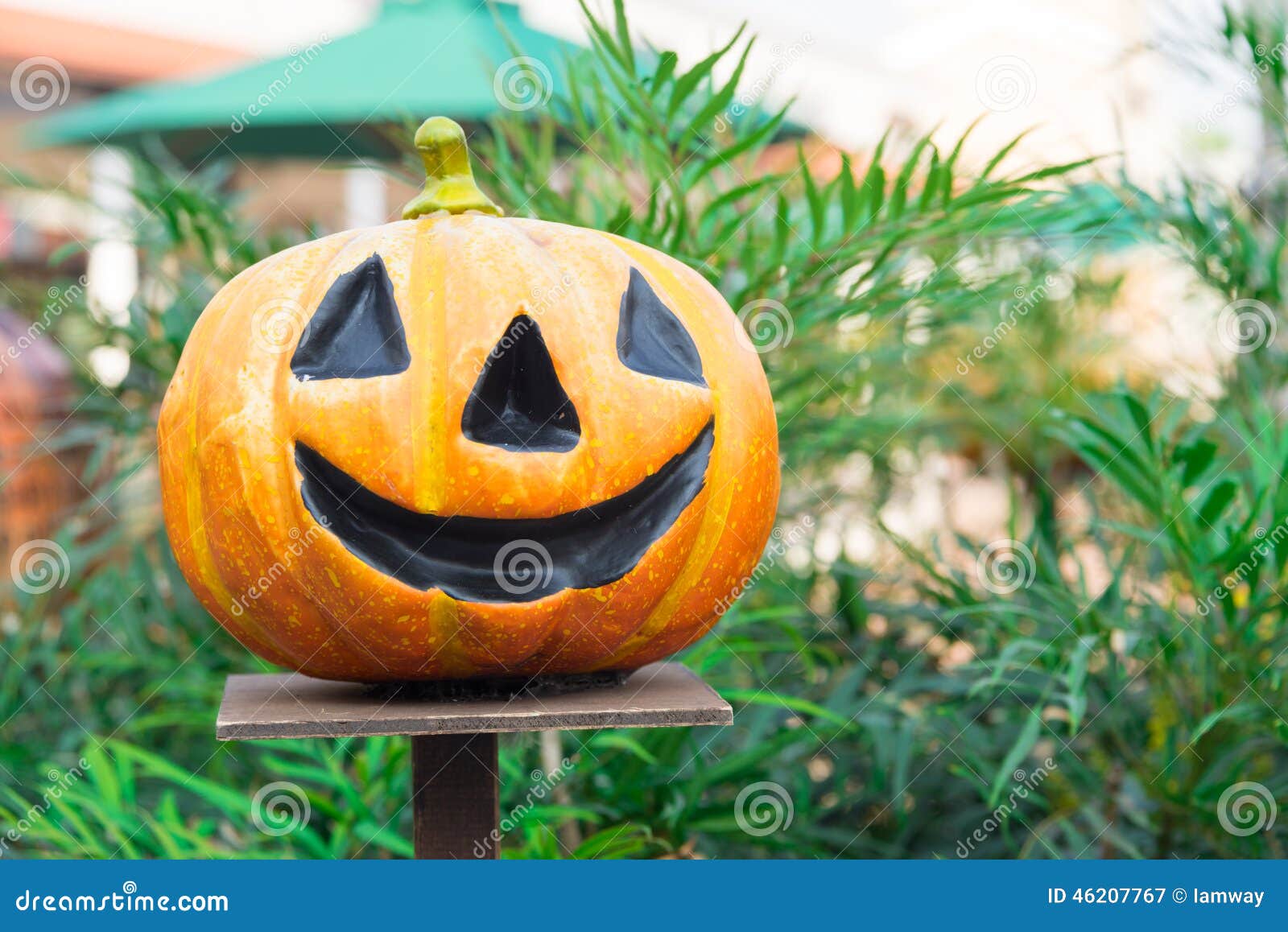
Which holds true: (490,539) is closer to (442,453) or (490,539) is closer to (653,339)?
(442,453)

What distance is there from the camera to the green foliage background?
1.80m

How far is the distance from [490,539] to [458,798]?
0.31 m

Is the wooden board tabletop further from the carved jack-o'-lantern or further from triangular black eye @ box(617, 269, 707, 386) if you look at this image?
triangular black eye @ box(617, 269, 707, 386)

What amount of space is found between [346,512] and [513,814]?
28.8 inches

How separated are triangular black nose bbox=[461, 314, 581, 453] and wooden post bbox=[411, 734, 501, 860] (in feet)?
1.11

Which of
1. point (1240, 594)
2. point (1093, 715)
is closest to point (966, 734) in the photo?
point (1093, 715)

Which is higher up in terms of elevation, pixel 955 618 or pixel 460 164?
pixel 460 164

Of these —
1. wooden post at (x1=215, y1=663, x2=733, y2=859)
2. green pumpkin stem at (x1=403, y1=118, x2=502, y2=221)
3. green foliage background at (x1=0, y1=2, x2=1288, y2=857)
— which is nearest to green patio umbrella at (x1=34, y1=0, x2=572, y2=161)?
green foliage background at (x1=0, y1=2, x2=1288, y2=857)

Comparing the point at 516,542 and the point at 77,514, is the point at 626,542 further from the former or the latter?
the point at 77,514

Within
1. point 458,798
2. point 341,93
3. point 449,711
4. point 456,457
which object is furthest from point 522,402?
point 341,93

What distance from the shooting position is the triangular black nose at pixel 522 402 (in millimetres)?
1185

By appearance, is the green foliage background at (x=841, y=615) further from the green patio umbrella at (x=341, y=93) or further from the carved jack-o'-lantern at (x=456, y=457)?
the green patio umbrella at (x=341, y=93)

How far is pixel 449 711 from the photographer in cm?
120

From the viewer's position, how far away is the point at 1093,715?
208 centimetres
